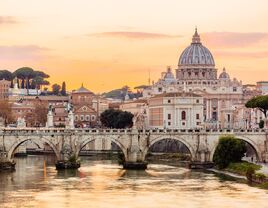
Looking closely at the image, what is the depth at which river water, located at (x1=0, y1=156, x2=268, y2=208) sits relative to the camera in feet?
160

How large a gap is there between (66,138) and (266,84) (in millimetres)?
86244

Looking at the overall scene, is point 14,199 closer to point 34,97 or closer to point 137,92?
point 34,97

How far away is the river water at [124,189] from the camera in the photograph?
1925 inches

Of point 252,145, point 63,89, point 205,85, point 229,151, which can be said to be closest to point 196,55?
point 205,85

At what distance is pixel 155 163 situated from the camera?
77188 mm

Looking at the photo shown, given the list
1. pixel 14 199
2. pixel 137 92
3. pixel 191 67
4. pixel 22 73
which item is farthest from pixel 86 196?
pixel 137 92

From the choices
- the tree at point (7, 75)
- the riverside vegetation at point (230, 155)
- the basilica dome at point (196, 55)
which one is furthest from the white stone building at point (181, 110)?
the tree at point (7, 75)

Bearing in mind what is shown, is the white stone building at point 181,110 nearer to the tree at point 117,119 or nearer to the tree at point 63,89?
the tree at point 117,119

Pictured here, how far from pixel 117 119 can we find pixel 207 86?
33.7 m

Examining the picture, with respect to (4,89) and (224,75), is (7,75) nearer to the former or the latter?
(4,89)

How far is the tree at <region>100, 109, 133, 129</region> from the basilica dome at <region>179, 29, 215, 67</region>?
36.6m

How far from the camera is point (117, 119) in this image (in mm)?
111312

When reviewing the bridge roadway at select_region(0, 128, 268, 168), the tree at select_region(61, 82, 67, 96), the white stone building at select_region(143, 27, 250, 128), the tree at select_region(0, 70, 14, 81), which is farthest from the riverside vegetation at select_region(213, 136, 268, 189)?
the tree at select_region(0, 70, 14, 81)

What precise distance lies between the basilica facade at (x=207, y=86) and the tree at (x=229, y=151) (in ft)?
172
